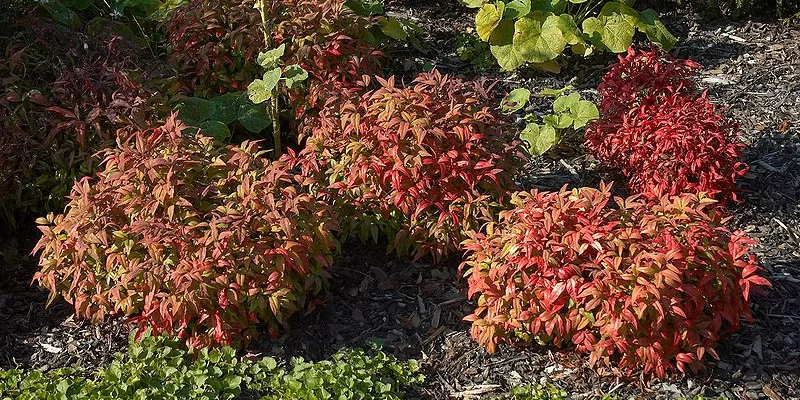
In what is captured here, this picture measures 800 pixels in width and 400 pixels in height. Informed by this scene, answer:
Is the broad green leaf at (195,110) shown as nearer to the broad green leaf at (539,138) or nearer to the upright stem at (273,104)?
the upright stem at (273,104)

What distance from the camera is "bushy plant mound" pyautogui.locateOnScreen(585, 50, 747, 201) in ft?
14.5

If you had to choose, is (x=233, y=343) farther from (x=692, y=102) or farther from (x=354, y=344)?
(x=692, y=102)

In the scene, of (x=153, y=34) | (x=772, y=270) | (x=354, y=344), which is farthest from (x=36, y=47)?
(x=772, y=270)

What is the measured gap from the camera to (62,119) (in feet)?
14.4

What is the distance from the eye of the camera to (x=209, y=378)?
347cm

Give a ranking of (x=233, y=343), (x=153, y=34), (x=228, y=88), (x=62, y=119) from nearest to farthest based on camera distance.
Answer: (x=233, y=343), (x=62, y=119), (x=228, y=88), (x=153, y=34)

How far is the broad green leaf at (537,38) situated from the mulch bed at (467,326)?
86 centimetres

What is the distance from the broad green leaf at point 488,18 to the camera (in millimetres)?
5719

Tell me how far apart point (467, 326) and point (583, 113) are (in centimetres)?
150

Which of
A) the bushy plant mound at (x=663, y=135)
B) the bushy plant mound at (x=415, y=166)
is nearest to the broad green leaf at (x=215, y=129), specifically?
the bushy plant mound at (x=415, y=166)

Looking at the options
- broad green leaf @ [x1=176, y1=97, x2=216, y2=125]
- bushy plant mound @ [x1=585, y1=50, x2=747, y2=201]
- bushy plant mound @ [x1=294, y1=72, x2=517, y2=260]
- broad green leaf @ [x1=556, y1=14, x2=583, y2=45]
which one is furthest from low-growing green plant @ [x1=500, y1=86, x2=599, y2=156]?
broad green leaf @ [x1=176, y1=97, x2=216, y2=125]

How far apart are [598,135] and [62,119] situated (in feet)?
9.03

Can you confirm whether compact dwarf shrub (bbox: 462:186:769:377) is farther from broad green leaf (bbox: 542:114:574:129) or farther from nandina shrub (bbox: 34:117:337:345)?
broad green leaf (bbox: 542:114:574:129)

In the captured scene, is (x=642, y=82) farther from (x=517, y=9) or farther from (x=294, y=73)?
(x=294, y=73)
